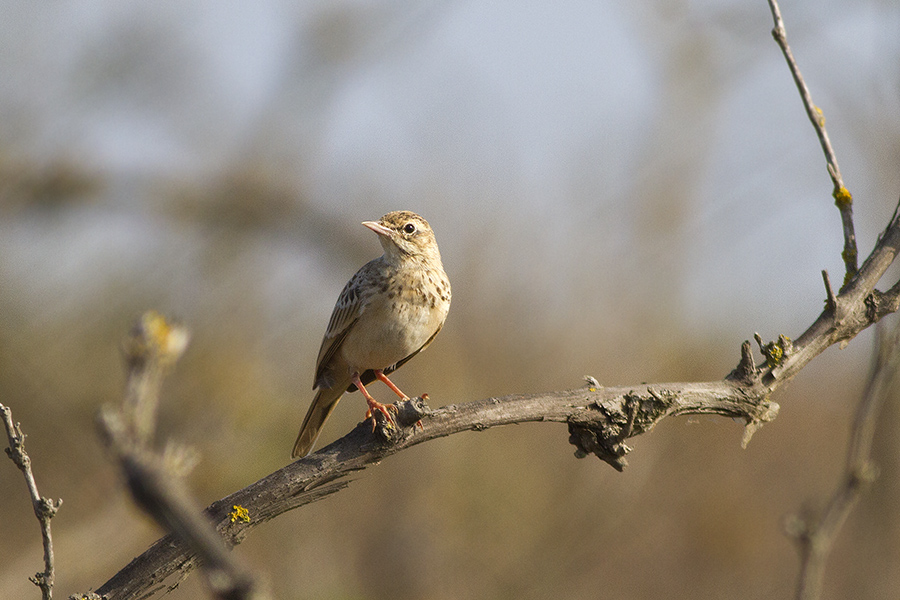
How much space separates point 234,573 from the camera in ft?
2.85

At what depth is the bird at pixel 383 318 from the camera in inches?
232

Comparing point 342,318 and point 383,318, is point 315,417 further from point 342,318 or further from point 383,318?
point 383,318

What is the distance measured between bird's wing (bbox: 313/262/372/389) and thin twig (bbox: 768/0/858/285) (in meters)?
3.48

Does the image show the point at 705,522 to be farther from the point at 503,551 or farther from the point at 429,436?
the point at 429,436

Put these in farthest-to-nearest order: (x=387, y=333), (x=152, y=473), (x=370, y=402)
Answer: (x=387, y=333)
(x=370, y=402)
(x=152, y=473)

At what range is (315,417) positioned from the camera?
246 inches

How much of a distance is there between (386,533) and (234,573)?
11.7m

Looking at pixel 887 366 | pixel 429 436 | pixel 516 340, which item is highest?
pixel 516 340

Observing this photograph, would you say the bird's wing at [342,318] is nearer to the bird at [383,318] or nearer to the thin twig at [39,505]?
the bird at [383,318]

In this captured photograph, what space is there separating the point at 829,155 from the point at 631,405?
4.79ft

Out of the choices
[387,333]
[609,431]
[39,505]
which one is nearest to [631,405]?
[609,431]

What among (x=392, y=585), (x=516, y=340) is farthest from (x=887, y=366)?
(x=516, y=340)

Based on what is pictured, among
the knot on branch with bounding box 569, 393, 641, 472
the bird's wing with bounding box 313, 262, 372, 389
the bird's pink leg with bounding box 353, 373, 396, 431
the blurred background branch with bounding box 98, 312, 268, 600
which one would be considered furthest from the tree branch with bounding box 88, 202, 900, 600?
the bird's wing with bounding box 313, 262, 372, 389

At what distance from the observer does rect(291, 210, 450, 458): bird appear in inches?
232
